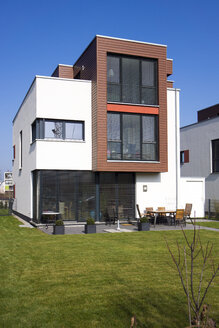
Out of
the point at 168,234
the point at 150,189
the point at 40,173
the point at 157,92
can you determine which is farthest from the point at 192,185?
the point at 40,173

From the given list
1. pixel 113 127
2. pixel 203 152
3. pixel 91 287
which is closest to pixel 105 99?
pixel 113 127

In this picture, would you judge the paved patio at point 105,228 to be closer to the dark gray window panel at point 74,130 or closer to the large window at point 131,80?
the dark gray window panel at point 74,130

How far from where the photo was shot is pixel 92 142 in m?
17.0

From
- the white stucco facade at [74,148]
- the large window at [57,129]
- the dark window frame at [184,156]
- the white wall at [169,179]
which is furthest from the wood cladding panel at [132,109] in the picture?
the dark window frame at [184,156]

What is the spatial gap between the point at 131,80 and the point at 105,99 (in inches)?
67.0

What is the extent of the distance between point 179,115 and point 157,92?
1968 mm

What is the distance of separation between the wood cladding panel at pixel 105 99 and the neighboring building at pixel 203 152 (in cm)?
752

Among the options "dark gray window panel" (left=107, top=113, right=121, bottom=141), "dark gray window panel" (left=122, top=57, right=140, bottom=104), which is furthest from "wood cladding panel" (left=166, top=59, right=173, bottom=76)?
"dark gray window panel" (left=107, top=113, right=121, bottom=141)

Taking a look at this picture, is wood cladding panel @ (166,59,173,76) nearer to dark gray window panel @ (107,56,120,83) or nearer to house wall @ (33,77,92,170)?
dark gray window panel @ (107,56,120,83)

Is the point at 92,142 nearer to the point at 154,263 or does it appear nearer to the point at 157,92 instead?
the point at 157,92

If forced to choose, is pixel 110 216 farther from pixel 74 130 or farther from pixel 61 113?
pixel 61 113

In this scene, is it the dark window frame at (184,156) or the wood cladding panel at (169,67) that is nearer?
the wood cladding panel at (169,67)

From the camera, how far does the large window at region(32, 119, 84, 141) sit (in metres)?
16.5

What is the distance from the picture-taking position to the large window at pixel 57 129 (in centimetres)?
1653
